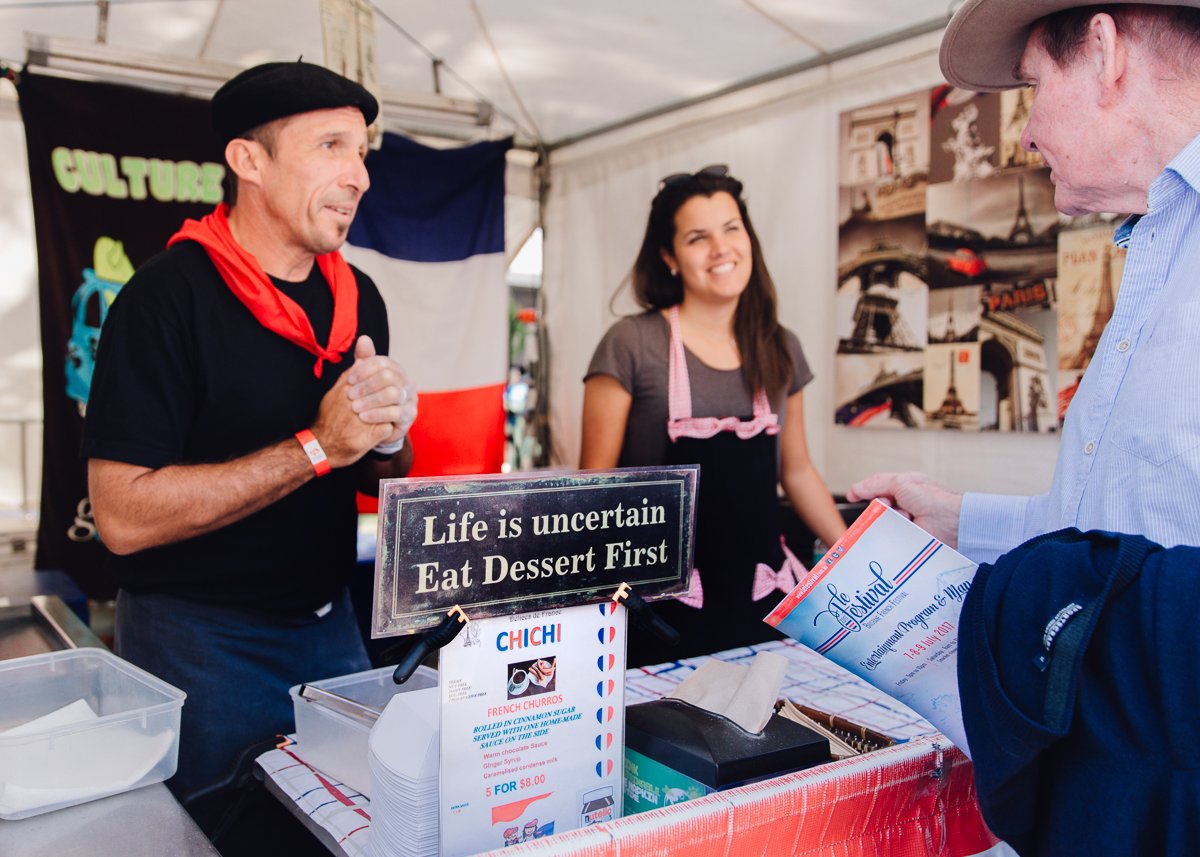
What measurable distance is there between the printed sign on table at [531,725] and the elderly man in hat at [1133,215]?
551 mm

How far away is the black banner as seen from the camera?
3322 millimetres

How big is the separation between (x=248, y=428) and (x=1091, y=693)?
4.56 ft

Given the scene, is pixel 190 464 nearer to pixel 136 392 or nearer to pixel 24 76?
pixel 136 392

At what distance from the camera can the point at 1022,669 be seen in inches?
31.4

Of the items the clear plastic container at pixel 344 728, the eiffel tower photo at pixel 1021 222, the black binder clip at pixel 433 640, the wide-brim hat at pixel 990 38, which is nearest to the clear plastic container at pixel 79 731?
the clear plastic container at pixel 344 728

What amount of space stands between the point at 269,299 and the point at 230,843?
2.96 feet

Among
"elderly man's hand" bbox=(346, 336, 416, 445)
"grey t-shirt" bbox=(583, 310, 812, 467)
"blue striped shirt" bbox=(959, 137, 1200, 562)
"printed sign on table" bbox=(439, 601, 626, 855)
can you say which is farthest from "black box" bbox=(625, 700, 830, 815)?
"grey t-shirt" bbox=(583, 310, 812, 467)

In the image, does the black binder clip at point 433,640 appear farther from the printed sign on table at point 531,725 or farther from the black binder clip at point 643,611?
the black binder clip at point 643,611

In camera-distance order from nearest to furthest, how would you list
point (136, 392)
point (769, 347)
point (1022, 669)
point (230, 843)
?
1. point (1022, 669)
2. point (230, 843)
3. point (136, 392)
4. point (769, 347)

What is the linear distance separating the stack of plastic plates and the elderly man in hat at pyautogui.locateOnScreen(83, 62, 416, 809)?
0.67 meters

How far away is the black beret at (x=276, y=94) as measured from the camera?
1.70 meters

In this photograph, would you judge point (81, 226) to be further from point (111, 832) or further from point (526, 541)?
point (526, 541)

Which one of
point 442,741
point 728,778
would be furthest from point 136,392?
point 728,778

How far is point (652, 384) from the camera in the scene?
2.31 meters
